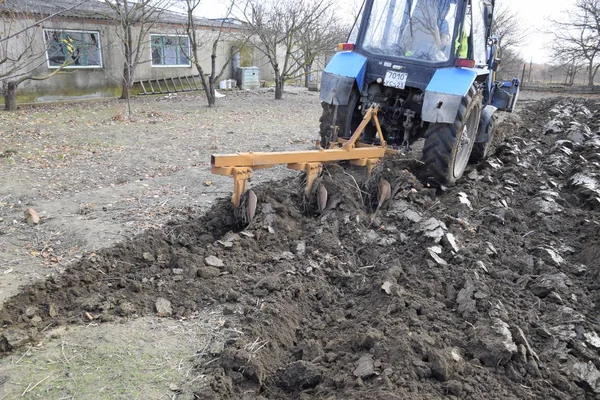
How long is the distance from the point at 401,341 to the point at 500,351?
575mm

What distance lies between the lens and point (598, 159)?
7.61 m

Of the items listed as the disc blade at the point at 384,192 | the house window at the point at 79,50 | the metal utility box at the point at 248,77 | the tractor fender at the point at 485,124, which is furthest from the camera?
the metal utility box at the point at 248,77

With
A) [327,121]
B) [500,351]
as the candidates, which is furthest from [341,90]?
[500,351]

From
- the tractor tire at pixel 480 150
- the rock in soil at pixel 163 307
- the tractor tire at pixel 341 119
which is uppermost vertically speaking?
the tractor tire at pixel 341 119

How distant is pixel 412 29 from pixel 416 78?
2.07 ft

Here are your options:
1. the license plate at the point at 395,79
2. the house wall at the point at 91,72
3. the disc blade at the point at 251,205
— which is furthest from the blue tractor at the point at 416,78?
the house wall at the point at 91,72

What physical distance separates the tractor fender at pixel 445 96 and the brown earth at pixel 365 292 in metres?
0.74

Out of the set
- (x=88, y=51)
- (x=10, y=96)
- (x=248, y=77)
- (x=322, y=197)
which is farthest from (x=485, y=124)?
(x=248, y=77)

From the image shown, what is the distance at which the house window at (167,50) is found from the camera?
17.5 m

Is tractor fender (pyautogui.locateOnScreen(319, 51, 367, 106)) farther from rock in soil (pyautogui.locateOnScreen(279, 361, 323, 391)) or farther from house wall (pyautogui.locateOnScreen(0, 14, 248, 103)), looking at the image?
house wall (pyautogui.locateOnScreen(0, 14, 248, 103))

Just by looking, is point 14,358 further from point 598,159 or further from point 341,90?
point 598,159

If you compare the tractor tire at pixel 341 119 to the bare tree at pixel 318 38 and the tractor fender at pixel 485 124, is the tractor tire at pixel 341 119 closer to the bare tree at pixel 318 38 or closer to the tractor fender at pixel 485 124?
the tractor fender at pixel 485 124

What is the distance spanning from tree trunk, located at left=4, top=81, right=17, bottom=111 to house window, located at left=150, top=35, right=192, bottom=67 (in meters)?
5.96

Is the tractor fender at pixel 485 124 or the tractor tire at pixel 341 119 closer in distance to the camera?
the tractor tire at pixel 341 119
